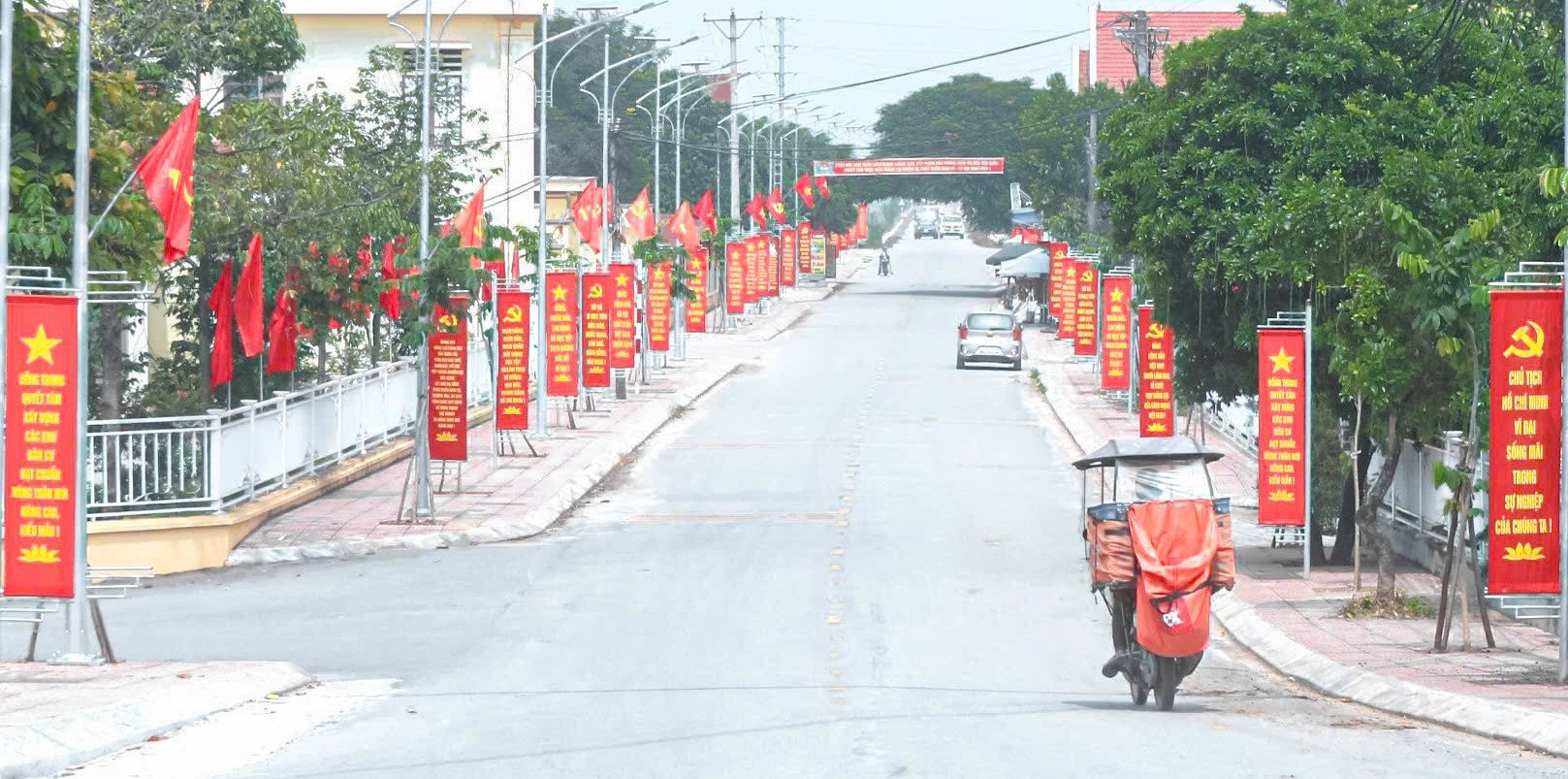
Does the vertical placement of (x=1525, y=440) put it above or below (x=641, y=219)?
below

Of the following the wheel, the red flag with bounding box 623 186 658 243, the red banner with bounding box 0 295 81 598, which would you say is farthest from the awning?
A: the wheel

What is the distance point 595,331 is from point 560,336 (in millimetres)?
3080

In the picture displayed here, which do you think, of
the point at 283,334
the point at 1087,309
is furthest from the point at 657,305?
the point at 283,334

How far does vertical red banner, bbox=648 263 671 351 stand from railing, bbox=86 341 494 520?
18.3 m

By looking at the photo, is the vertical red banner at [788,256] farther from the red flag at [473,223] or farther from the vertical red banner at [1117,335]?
the red flag at [473,223]

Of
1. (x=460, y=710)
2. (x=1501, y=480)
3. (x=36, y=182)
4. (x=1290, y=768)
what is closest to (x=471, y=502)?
(x=36, y=182)

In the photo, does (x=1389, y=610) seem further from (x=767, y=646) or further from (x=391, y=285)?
(x=391, y=285)

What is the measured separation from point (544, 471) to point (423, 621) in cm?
1185

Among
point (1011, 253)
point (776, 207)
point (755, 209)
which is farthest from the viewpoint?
point (776, 207)

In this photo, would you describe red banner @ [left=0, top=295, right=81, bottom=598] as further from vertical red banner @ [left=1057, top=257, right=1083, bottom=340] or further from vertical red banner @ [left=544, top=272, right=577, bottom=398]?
vertical red banner @ [left=1057, top=257, right=1083, bottom=340]

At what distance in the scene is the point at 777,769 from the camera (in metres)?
9.96

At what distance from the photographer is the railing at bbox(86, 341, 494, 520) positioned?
67.7 ft

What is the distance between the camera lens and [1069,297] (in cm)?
5500

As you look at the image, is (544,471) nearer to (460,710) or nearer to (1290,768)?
(460,710)
